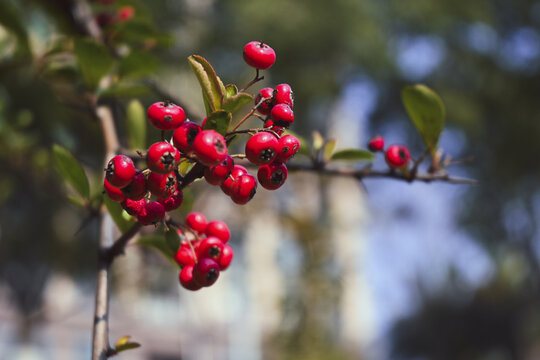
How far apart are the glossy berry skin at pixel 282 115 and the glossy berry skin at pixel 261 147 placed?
0.03 metres

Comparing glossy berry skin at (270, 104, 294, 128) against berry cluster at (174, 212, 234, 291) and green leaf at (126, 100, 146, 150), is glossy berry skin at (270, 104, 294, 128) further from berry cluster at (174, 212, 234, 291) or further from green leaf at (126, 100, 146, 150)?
green leaf at (126, 100, 146, 150)

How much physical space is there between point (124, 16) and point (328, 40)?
35.6 ft

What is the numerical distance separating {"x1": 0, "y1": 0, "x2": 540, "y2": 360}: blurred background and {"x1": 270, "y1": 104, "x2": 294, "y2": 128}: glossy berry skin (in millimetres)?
722

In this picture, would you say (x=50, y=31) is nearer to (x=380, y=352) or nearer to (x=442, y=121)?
(x=442, y=121)

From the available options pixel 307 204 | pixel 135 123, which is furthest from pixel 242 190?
pixel 307 204

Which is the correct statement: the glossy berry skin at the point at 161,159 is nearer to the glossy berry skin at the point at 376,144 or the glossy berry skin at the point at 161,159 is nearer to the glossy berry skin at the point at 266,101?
the glossy berry skin at the point at 266,101

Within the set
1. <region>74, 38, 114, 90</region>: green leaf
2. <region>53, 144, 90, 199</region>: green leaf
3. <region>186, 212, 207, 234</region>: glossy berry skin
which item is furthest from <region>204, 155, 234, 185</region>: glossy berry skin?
<region>74, 38, 114, 90</region>: green leaf

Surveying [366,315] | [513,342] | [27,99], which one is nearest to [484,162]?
[366,315]

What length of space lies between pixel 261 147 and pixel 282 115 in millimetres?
67

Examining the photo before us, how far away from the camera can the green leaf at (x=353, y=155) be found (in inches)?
50.6

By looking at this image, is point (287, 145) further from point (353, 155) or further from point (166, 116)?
point (353, 155)

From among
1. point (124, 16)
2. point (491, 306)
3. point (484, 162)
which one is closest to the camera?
point (124, 16)

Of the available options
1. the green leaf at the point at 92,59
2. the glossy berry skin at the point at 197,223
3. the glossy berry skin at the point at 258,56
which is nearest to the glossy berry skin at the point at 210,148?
the glossy berry skin at the point at 258,56

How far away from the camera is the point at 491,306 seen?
19.0 m
